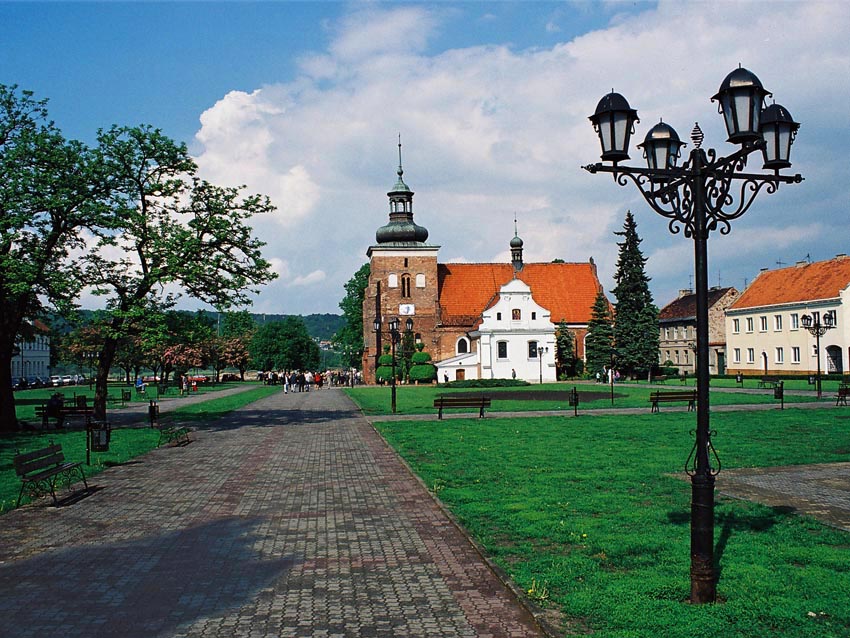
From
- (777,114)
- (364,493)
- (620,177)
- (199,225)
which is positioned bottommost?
(364,493)

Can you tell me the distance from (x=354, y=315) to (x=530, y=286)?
20350mm

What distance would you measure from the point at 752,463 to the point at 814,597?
8.74 m

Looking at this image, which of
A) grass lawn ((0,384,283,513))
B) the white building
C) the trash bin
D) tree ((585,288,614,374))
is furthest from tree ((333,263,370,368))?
the trash bin

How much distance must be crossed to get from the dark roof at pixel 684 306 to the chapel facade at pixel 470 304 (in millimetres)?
11669

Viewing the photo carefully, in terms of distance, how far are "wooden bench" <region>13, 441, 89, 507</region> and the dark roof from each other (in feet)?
236

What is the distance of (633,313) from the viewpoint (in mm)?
64000

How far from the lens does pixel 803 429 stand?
2102 centimetres

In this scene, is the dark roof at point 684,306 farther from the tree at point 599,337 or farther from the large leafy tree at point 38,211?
the large leafy tree at point 38,211

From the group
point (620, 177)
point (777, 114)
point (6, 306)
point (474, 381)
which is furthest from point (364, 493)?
point (474, 381)

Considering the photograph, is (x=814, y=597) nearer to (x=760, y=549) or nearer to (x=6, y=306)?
(x=760, y=549)

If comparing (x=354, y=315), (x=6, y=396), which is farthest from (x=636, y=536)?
(x=354, y=315)

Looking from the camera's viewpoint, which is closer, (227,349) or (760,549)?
(760,549)

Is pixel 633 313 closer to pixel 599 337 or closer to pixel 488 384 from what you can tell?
pixel 599 337

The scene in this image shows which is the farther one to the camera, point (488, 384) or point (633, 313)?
point (633, 313)
